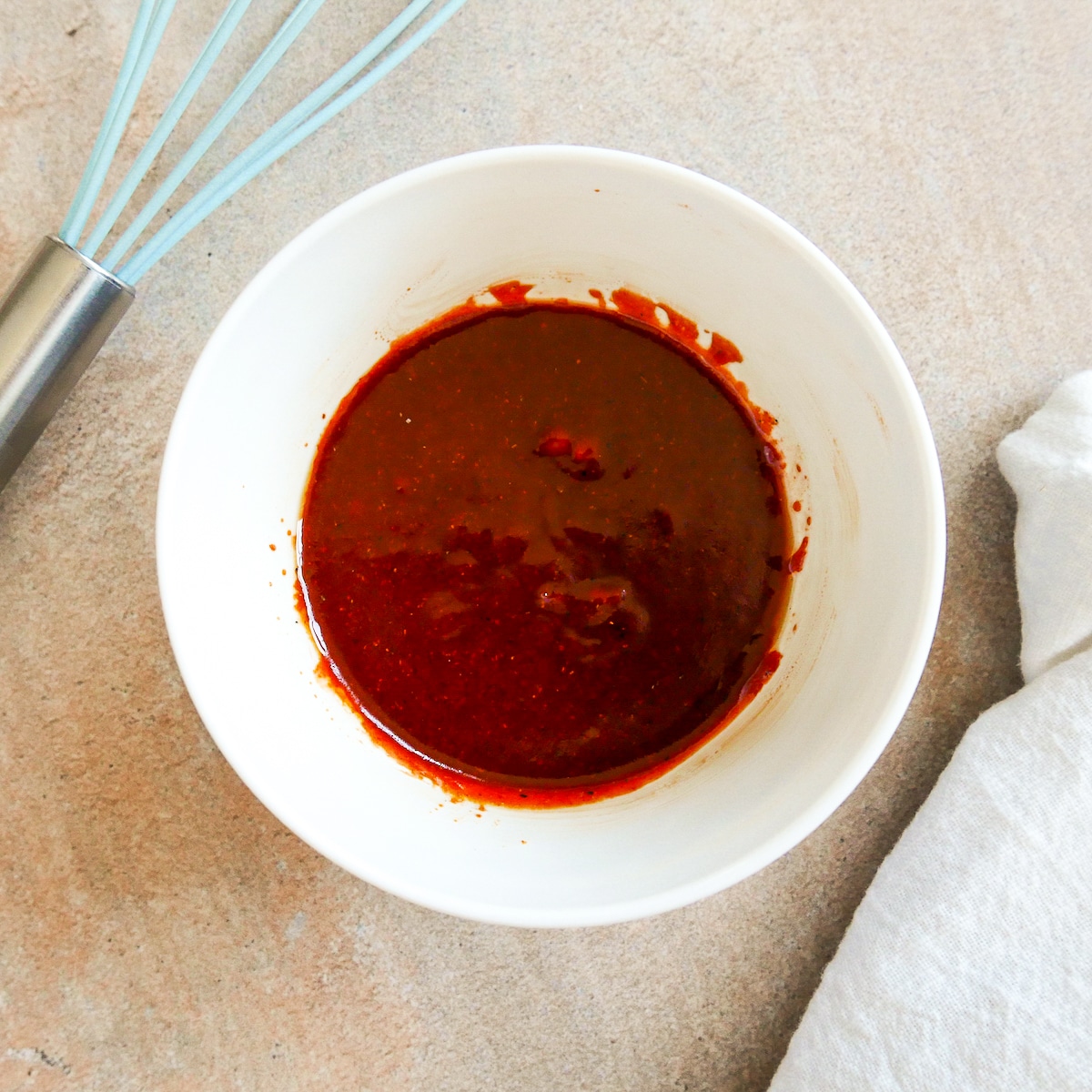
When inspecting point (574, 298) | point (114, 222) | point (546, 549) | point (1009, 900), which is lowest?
point (1009, 900)

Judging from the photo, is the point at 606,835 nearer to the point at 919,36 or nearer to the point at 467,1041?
the point at 467,1041

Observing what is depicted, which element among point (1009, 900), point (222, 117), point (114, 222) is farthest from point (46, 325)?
point (1009, 900)

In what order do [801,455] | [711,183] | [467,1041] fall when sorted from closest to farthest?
[711,183], [801,455], [467,1041]

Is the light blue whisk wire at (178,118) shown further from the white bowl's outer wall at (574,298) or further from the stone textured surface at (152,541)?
the white bowl's outer wall at (574,298)

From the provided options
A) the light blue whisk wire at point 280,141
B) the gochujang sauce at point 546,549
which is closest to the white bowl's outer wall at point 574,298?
the gochujang sauce at point 546,549

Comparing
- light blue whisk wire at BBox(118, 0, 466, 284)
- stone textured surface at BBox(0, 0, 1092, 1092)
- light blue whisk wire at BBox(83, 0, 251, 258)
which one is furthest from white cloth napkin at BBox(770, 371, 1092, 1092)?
light blue whisk wire at BBox(83, 0, 251, 258)

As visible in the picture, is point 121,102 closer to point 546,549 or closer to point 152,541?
point 152,541

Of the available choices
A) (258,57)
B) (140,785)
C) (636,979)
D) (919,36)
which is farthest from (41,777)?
(919,36)
